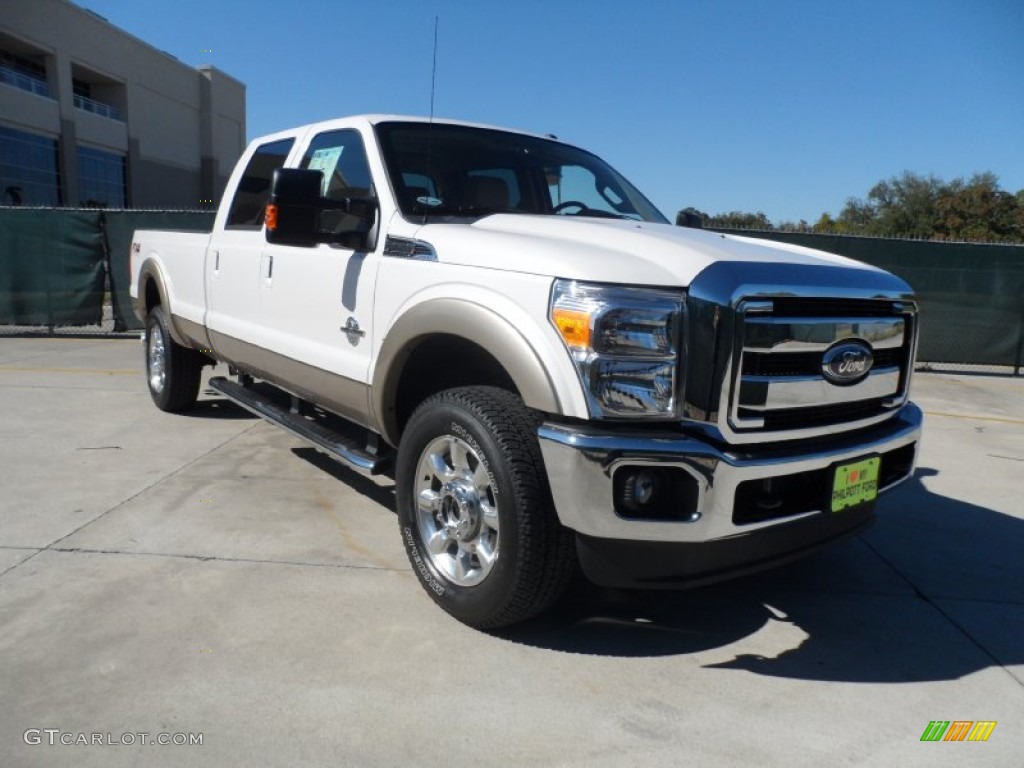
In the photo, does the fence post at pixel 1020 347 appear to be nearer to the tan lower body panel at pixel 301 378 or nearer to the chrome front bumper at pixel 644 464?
the chrome front bumper at pixel 644 464

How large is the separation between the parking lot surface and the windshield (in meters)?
1.75

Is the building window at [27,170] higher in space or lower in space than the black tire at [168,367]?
higher

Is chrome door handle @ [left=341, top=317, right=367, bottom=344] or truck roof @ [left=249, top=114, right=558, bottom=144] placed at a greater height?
truck roof @ [left=249, top=114, right=558, bottom=144]

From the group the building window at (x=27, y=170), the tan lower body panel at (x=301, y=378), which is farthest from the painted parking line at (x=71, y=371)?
the building window at (x=27, y=170)

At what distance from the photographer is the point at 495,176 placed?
13.3 feet

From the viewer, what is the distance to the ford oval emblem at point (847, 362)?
109 inches

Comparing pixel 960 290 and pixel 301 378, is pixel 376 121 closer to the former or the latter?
pixel 301 378

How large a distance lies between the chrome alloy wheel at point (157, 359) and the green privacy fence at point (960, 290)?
786 centimetres

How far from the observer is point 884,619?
3309 mm

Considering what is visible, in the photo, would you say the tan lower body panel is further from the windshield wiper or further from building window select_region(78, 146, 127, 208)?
building window select_region(78, 146, 127, 208)

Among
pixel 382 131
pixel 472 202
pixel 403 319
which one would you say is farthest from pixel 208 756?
Result: pixel 382 131

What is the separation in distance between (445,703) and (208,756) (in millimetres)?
725

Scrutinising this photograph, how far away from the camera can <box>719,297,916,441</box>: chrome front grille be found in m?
2.55

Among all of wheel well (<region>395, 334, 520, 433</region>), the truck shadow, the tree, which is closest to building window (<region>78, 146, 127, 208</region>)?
the tree
